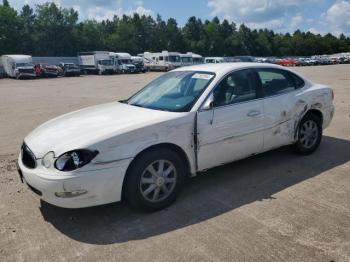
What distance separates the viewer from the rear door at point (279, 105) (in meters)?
5.09

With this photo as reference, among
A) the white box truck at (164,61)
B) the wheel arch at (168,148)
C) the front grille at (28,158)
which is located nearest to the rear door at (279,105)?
the wheel arch at (168,148)

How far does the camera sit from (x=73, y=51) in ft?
234

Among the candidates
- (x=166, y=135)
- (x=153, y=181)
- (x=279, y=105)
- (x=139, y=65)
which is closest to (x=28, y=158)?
(x=153, y=181)

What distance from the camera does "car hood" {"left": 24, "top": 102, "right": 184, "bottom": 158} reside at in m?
3.74

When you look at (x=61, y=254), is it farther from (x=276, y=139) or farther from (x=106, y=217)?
(x=276, y=139)

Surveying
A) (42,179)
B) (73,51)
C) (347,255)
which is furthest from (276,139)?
(73,51)

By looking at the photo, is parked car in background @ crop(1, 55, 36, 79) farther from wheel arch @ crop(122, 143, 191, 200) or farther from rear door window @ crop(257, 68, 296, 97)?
wheel arch @ crop(122, 143, 191, 200)

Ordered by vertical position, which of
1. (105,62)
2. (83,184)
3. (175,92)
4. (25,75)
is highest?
(175,92)

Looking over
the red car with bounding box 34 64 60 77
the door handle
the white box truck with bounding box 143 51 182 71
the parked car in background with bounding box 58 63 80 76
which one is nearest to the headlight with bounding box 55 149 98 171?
the door handle

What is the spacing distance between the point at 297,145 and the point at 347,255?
2.72 m

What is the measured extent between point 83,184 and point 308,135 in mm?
3799

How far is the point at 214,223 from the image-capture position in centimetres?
378

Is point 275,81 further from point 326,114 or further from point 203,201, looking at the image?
point 203,201

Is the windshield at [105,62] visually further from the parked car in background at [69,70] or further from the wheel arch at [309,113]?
the wheel arch at [309,113]
